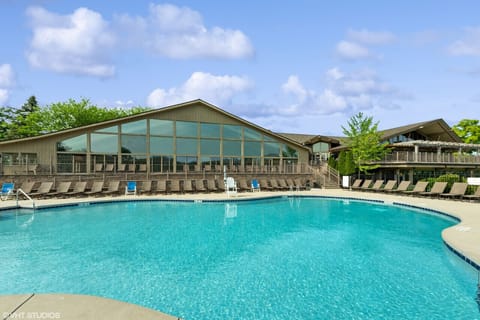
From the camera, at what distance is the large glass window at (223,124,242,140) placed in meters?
24.6

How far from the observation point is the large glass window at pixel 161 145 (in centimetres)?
2233

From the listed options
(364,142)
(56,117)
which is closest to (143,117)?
(364,142)

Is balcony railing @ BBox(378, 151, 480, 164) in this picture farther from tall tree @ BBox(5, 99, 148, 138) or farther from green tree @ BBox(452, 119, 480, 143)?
tall tree @ BBox(5, 99, 148, 138)

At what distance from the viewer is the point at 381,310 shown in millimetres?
4777

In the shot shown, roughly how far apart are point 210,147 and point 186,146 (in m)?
1.93

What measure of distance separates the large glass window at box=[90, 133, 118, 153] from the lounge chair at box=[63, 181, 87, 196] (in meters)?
3.11

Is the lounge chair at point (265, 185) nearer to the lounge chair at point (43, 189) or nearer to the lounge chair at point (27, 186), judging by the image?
the lounge chair at point (43, 189)

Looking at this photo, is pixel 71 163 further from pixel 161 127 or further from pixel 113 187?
pixel 161 127

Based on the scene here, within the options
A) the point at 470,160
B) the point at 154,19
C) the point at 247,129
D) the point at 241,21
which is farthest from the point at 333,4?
the point at 470,160

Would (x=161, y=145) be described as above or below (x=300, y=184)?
above

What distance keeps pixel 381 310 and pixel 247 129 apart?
21.3 meters

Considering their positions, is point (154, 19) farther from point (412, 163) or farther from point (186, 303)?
point (412, 163)

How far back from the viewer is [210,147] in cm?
2397

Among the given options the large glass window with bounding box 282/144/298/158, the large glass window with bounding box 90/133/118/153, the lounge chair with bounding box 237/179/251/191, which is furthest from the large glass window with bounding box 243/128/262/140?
the large glass window with bounding box 90/133/118/153
